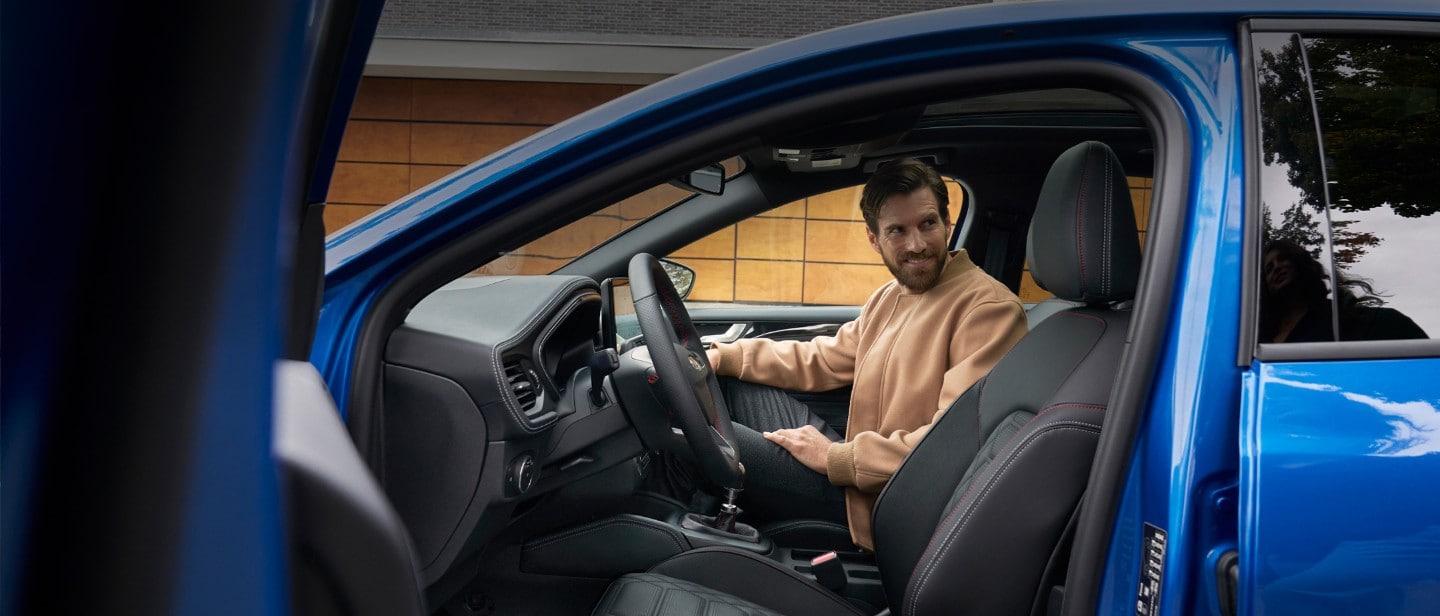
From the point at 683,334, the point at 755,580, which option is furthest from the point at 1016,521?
the point at 683,334

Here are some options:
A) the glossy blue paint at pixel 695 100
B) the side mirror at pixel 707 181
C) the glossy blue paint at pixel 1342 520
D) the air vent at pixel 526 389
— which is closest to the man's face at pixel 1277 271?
the glossy blue paint at pixel 1342 520

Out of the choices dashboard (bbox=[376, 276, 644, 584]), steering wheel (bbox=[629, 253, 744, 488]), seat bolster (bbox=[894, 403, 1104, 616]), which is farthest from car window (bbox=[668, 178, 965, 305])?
seat bolster (bbox=[894, 403, 1104, 616])

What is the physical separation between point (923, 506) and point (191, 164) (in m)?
1.39

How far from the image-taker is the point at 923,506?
5.24 feet

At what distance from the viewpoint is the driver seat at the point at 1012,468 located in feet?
4.10

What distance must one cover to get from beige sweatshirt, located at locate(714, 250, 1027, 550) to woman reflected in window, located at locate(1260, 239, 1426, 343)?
3.08 feet

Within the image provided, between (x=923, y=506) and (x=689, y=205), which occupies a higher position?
(x=689, y=205)

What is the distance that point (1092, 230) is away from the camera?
1.35 m

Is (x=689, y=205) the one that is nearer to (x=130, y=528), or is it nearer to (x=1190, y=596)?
(x=1190, y=596)

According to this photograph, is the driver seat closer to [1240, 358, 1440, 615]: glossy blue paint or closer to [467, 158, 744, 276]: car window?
[1240, 358, 1440, 615]: glossy blue paint

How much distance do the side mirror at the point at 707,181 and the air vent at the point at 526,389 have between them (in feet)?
1.94

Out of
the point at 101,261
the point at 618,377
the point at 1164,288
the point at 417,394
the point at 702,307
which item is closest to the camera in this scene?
the point at 101,261

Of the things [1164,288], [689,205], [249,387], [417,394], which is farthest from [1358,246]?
[689,205]

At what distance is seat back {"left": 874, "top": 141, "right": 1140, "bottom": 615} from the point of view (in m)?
1.25
